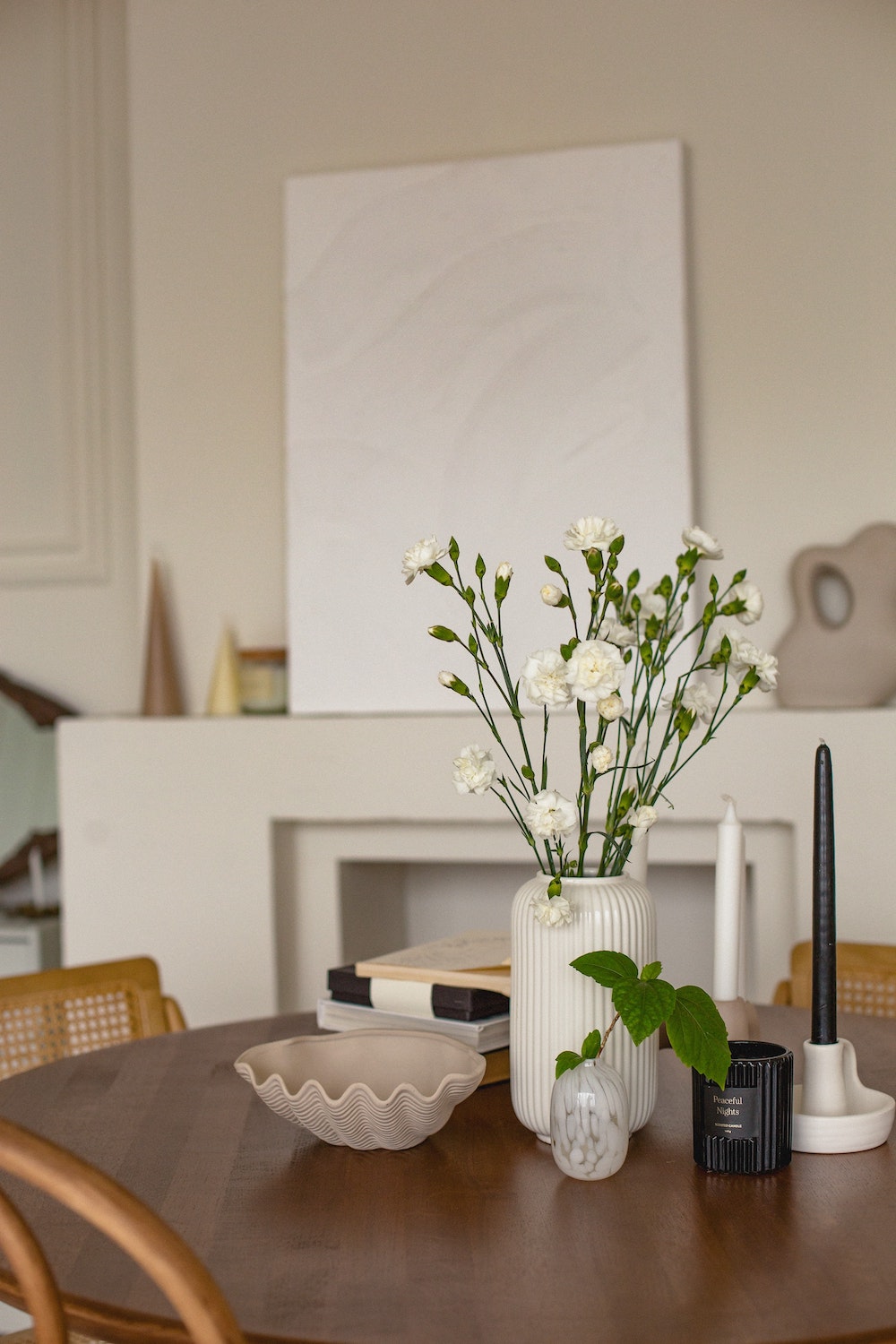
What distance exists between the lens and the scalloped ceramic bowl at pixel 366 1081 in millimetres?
1192

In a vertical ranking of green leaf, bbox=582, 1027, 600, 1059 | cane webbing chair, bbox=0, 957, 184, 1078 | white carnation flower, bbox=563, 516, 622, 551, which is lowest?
cane webbing chair, bbox=0, 957, 184, 1078

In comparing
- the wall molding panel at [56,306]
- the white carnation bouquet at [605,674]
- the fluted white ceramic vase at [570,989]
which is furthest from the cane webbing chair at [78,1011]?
the wall molding panel at [56,306]

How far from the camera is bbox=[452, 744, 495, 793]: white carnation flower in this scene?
1.22 metres

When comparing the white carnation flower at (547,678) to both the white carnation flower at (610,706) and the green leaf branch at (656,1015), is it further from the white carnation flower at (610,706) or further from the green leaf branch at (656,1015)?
the green leaf branch at (656,1015)

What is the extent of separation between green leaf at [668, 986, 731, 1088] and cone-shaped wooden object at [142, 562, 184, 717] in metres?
2.17

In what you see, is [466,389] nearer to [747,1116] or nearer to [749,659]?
[749,659]

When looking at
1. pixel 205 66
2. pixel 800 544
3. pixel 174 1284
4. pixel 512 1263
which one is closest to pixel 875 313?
pixel 800 544

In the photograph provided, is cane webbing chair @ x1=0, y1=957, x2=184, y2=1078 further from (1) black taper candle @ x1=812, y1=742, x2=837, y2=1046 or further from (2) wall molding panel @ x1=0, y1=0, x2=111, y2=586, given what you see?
(2) wall molding panel @ x1=0, y1=0, x2=111, y2=586

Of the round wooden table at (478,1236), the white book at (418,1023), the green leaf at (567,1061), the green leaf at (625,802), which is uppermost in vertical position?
the green leaf at (625,802)

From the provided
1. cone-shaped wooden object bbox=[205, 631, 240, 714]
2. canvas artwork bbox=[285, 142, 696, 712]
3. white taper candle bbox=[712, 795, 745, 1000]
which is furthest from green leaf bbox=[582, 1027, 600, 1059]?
cone-shaped wooden object bbox=[205, 631, 240, 714]

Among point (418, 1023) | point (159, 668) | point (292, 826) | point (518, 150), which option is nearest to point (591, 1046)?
point (418, 1023)

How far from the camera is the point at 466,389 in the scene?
3.00 metres

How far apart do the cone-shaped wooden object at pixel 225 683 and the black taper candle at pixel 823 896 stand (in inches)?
80.4

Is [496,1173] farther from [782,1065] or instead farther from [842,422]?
[842,422]
